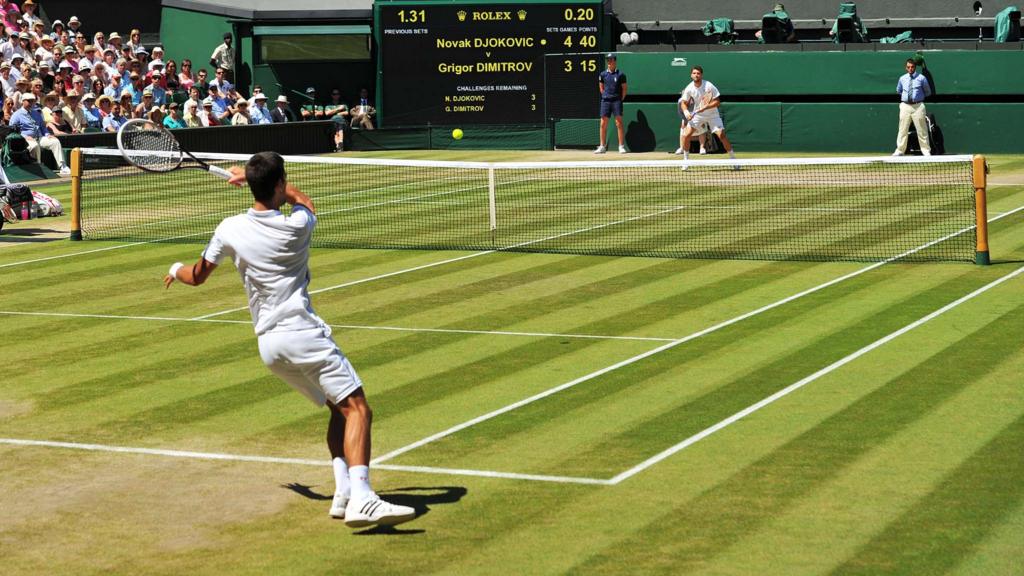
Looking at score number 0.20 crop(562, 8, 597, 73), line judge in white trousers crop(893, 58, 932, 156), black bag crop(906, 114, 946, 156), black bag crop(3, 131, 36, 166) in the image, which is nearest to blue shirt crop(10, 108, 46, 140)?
black bag crop(3, 131, 36, 166)

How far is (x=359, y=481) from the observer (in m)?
8.20

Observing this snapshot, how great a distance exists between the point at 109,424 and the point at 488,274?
24.8 feet

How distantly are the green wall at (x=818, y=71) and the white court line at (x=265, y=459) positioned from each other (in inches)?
1101

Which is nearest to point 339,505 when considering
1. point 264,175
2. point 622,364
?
point 264,175

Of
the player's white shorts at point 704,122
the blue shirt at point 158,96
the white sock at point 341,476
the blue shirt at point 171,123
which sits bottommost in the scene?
the white sock at point 341,476

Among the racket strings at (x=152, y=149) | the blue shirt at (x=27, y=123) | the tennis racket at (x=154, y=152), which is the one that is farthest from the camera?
the blue shirt at (x=27, y=123)

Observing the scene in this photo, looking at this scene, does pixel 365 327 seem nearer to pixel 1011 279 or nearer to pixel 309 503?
pixel 309 503

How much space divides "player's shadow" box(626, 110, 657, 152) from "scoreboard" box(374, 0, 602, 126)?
1285 mm

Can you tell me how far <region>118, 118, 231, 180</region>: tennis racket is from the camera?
1234cm

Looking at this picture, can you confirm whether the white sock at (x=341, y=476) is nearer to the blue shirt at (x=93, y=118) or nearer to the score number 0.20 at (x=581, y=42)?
the blue shirt at (x=93, y=118)

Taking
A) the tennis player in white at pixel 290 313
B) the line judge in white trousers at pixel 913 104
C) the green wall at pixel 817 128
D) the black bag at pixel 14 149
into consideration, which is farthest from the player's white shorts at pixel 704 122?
the tennis player in white at pixel 290 313

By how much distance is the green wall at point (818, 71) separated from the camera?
34.6 m

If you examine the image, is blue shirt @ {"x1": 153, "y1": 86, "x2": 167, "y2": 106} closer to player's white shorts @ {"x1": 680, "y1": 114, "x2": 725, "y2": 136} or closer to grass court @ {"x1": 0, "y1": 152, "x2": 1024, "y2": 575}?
player's white shorts @ {"x1": 680, "y1": 114, "x2": 725, "y2": 136}

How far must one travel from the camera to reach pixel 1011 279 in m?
16.6
